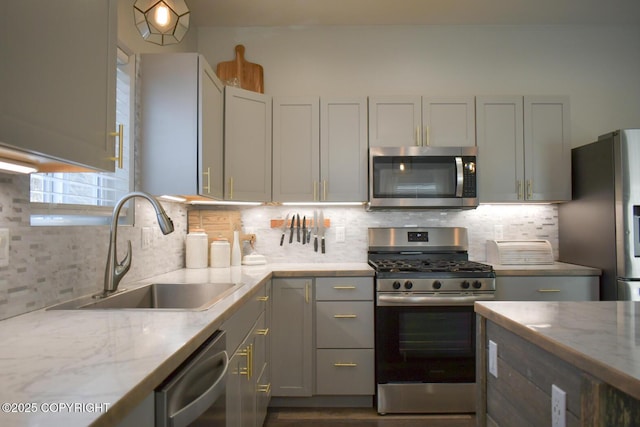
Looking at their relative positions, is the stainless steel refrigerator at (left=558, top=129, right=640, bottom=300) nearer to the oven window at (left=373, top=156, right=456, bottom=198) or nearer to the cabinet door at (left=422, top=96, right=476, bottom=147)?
the cabinet door at (left=422, top=96, right=476, bottom=147)

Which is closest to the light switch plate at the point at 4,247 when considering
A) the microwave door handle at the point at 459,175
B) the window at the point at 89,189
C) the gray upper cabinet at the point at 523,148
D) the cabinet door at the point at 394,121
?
the window at the point at 89,189

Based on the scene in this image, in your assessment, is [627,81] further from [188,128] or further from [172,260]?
[172,260]

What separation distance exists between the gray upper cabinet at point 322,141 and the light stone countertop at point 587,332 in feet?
5.31

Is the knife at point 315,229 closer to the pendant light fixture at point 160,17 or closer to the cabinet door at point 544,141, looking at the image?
the cabinet door at point 544,141

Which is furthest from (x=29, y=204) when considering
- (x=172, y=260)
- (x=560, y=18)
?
(x=560, y=18)

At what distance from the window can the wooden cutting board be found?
1055 millimetres

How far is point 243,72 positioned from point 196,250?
147 cm

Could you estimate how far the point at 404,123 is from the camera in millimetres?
2803

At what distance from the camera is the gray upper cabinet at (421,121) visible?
9.18 ft

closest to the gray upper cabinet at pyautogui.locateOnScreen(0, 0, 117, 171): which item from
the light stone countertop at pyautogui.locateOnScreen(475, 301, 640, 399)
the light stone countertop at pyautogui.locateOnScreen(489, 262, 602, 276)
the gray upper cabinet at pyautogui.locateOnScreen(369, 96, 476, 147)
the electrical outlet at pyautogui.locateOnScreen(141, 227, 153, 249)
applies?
the electrical outlet at pyautogui.locateOnScreen(141, 227, 153, 249)

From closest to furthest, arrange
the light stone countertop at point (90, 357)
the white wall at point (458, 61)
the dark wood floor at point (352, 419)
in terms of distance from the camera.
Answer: the light stone countertop at point (90, 357) < the dark wood floor at point (352, 419) < the white wall at point (458, 61)

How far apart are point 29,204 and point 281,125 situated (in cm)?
178

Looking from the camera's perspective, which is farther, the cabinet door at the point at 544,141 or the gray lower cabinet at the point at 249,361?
the cabinet door at the point at 544,141

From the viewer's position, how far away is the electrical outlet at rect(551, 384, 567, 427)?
909 mm
